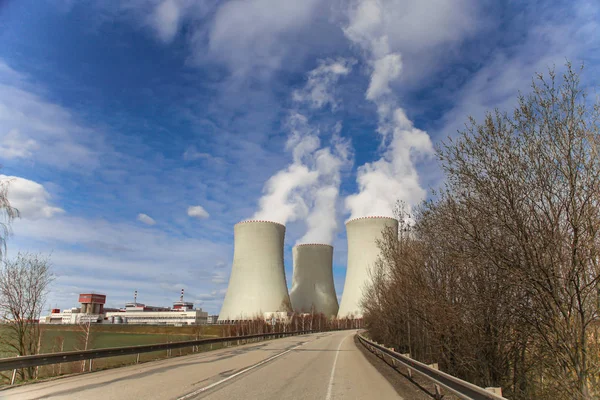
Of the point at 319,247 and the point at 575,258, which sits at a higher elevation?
the point at 319,247

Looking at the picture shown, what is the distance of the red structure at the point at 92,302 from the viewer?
4518 inches

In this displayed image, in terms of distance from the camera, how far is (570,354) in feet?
17.1

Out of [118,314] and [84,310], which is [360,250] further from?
[118,314]

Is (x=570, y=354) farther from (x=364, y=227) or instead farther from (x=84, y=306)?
(x=84, y=306)

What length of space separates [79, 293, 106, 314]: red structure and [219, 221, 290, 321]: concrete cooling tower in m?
84.9

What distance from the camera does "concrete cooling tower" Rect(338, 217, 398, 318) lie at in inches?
1793

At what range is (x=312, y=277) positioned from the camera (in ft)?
204

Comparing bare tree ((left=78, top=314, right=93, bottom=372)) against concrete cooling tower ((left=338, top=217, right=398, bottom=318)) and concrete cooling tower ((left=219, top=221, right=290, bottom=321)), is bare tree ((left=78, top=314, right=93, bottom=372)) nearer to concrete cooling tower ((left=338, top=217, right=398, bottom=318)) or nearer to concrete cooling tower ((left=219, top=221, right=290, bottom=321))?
concrete cooling tower ((left=219, top=221, right=290, bottom=321))

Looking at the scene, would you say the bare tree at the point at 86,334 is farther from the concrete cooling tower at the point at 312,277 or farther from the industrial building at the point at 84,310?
the industrial building at the point at 84,310

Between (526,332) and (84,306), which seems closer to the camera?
(526,332)

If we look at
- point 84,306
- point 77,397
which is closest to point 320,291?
point 77,397

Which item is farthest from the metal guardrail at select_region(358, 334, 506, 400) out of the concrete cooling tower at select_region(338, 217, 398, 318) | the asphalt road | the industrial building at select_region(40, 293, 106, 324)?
the industrial building at select_region(40, 293, 106, 324)

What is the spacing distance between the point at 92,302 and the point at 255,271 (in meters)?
89.3

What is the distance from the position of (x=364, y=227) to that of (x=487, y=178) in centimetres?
4063
